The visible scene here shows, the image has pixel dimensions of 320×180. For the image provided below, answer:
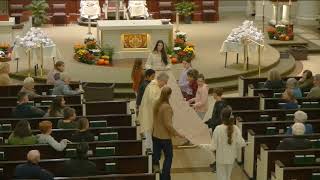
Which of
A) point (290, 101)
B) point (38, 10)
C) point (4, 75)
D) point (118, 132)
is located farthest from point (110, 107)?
point (38, 10)

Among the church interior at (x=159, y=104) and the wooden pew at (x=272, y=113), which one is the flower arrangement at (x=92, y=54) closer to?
the church interior at (x=159, y=104)

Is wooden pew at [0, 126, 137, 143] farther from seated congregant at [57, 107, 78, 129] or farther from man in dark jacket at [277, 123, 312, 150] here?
man in dark jacket at [277, 123, 312, 150]

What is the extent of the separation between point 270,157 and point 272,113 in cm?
207

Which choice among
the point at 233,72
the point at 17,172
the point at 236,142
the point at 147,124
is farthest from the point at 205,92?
the point at 233,72

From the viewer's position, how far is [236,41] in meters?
17.7

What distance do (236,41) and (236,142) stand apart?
28.5 feet

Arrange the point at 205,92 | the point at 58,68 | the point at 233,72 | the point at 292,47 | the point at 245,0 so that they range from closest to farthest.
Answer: the point at 205,92 → the point at 58,68 → the point at 233,72 → the point at 292,47 → the point at 245,0

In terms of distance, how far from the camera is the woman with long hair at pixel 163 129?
31.3ft

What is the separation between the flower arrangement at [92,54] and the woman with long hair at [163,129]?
28.8 ft

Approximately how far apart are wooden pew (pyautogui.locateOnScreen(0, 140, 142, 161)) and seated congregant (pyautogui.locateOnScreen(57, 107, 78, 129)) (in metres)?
0.60

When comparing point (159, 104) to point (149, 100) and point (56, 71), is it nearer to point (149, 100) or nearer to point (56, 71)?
point (149, 100)

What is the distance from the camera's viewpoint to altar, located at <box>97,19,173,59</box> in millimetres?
18688

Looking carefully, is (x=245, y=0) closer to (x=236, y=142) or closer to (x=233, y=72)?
(x=233, y=72)

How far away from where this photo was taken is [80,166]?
8367 mm
